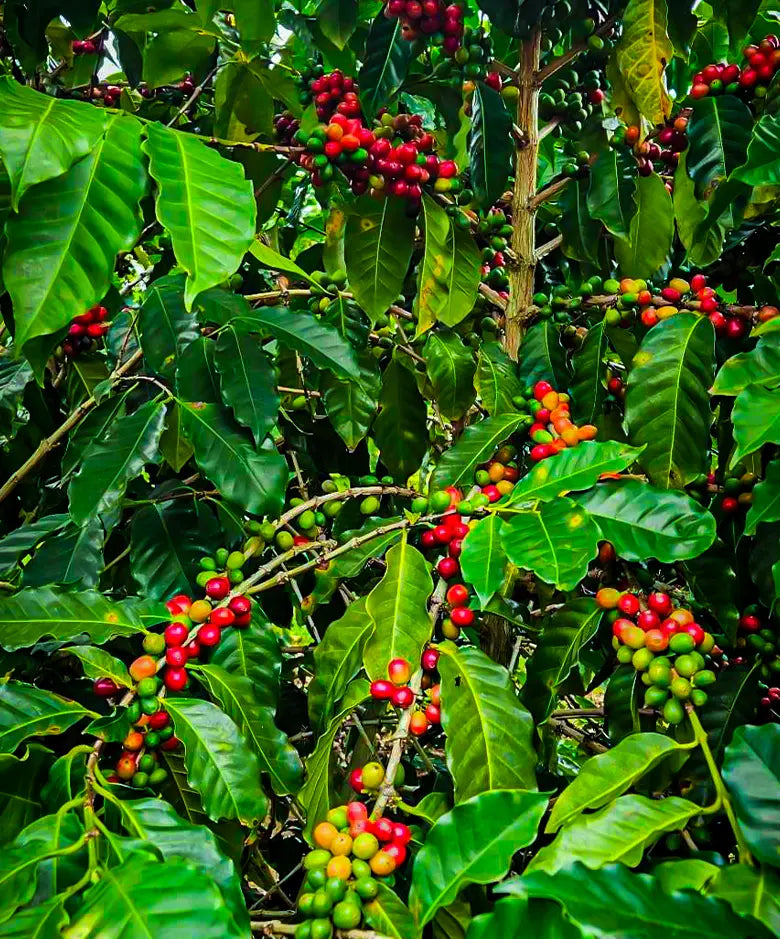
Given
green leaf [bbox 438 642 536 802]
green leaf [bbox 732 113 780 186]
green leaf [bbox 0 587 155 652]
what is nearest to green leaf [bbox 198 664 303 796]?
green leaf [bbox 0 587 155 652]

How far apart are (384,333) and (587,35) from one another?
0.63m

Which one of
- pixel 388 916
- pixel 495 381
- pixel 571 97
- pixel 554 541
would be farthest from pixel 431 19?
pixel 388 916

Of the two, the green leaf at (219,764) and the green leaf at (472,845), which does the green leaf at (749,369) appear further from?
the green leaf at (219,764)

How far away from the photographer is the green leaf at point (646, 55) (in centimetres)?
129

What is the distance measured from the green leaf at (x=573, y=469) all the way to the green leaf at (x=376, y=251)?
20.9 inches

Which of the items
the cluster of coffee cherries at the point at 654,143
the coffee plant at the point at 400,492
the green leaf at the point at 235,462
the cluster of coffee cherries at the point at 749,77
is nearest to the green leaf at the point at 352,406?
the coffee plant at the point at 400,492

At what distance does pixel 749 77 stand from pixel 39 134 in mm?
1045

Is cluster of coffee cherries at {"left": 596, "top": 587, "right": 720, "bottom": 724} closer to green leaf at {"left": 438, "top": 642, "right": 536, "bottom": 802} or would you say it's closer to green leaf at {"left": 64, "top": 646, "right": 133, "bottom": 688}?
green leaf at {"left": 438, "top": 642, "right": 536, "bottom": 802}

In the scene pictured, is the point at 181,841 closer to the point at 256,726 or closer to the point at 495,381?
the point at 256,726

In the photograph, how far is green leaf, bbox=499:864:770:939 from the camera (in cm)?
56

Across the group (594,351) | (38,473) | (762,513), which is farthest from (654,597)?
(38,473)

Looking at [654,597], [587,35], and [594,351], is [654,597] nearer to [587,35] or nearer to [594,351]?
[594,351]

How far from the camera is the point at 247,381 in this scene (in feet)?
3.73

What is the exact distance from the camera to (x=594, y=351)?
1291 mm
